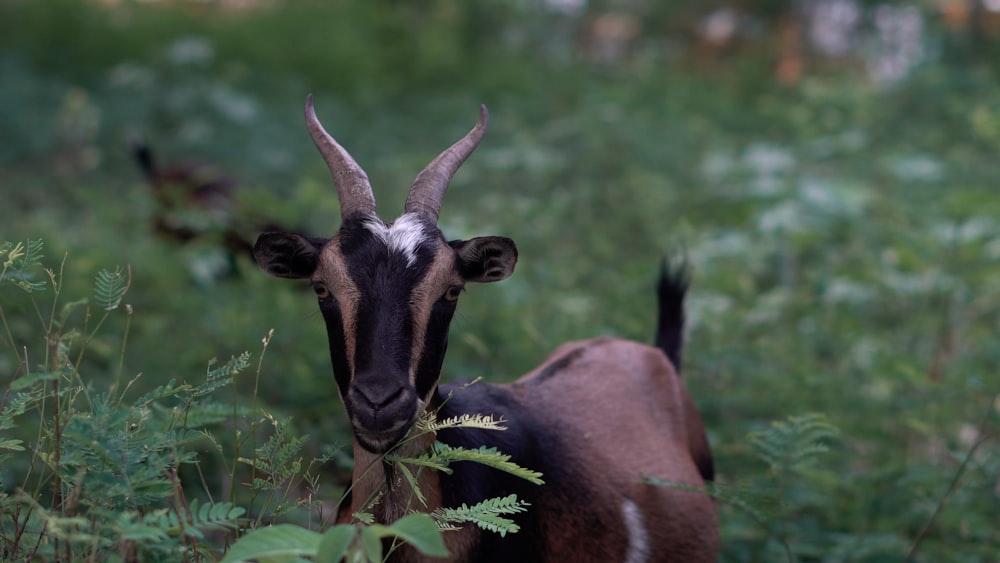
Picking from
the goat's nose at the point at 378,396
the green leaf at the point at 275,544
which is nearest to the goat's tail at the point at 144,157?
the goat's nose at the point at 378,396

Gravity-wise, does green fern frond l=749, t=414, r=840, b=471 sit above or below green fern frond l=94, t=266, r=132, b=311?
below

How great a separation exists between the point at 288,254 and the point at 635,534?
165 centimetres

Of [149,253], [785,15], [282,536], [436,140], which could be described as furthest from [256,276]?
[785,15]

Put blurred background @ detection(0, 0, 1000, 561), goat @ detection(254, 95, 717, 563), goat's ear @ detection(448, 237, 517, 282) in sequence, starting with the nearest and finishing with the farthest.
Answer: goat @ detection(254, 95, 717, 563) < goat's ear @ detection(448, 237, 517, 282) < blurred background @ detection(0, 0, 1000, 561)

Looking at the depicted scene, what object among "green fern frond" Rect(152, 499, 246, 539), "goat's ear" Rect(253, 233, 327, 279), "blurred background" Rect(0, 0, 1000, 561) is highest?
"goat's ear" Rect(253, 233, 327, 279)

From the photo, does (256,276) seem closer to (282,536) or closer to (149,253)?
(149,253)

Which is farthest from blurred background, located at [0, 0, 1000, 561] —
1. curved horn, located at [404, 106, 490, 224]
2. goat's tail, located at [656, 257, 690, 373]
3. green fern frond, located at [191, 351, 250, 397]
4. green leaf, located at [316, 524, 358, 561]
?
green leaf, located at [316, 524, 358, 561]

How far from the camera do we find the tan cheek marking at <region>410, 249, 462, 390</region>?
10.1ft

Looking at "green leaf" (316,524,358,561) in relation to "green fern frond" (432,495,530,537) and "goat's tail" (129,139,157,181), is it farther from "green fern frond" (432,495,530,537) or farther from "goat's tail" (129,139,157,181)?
"goat's tail" (129,139,157,181)

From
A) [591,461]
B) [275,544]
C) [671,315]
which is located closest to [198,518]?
[275,544]

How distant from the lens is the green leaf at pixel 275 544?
2.15 metres

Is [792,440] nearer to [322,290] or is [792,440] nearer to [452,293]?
[452,293]

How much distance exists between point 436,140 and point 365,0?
479 cm

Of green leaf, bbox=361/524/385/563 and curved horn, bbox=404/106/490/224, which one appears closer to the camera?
green leaf, bbox=361/524/385/563
